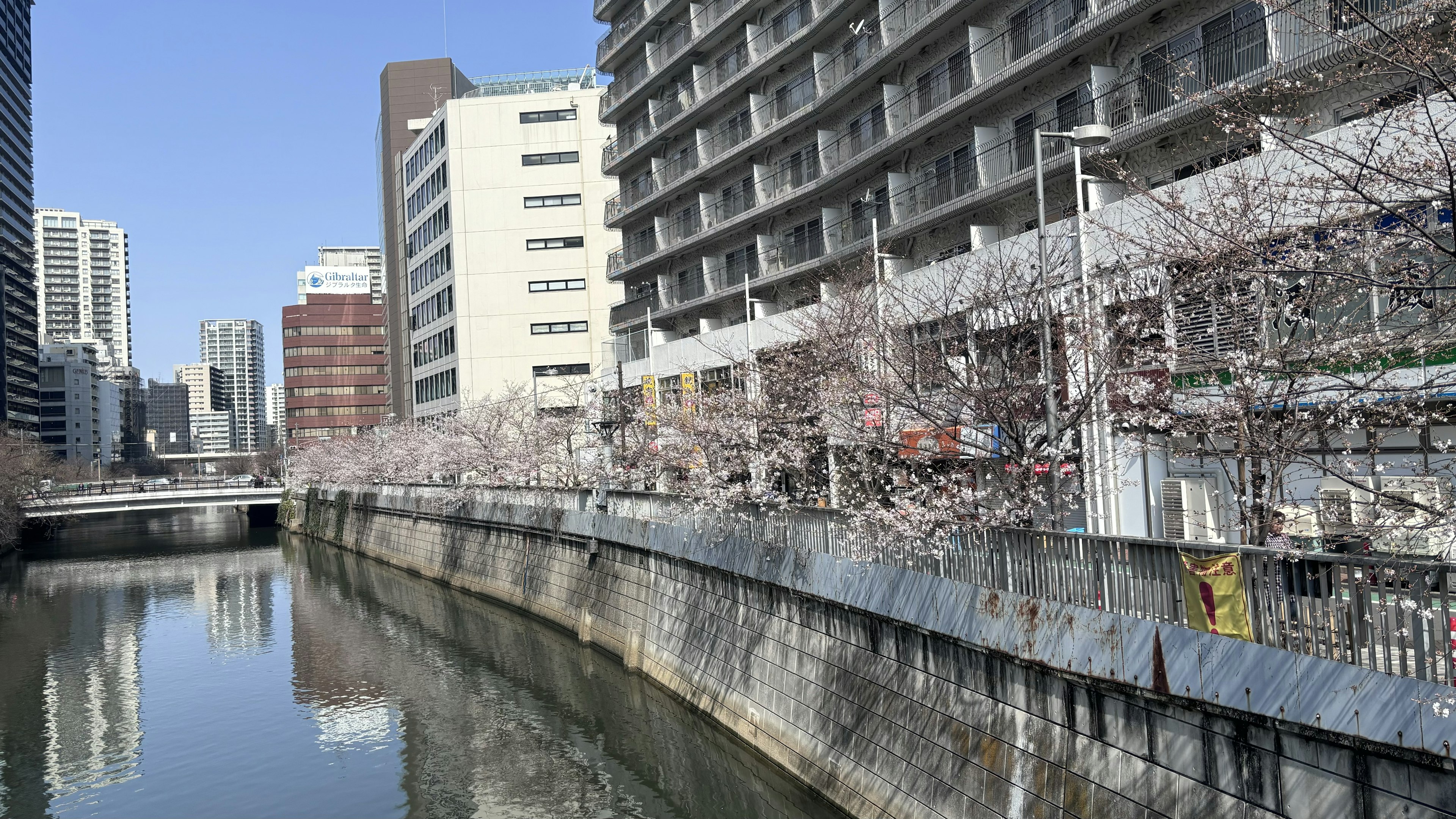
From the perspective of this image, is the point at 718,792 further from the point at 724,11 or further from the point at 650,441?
the point at 724,11

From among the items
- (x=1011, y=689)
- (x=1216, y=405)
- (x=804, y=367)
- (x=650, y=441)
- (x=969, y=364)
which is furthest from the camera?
(x=650, y=441)

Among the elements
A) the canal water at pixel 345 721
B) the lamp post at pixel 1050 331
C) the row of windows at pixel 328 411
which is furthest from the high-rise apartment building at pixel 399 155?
the lamp post at pixel 1050 331

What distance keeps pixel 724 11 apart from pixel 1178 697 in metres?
42.5

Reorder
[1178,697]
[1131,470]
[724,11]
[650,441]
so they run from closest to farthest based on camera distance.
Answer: [1178,697]
[1131,470]
[650,441]
[724,11]

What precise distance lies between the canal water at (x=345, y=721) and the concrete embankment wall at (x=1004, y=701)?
4.73 ft

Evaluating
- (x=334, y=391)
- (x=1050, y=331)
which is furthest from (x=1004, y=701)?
(x=334, y=391)

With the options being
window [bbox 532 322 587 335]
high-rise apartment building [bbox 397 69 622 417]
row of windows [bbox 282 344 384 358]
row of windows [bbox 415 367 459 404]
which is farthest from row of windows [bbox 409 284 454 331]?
row of windows [bbox 282 344 384 358]

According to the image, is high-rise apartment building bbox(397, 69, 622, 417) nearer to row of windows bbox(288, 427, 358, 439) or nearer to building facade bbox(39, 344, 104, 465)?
row of windows bbox(288, 427, 358, 439)

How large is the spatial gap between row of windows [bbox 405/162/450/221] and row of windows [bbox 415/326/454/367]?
36.5ft

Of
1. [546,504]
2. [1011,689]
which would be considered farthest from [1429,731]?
[546,504]

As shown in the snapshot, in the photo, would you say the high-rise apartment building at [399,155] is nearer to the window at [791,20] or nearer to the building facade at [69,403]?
the window at [791,20]

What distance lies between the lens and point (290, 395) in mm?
139750

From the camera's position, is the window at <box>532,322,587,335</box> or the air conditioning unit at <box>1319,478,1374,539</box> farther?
the window at <box>532,322,587,335</box>

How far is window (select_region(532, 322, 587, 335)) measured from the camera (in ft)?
255
